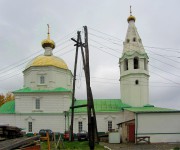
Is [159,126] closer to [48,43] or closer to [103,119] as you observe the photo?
[103,119]

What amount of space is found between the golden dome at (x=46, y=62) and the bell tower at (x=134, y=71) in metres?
8.58

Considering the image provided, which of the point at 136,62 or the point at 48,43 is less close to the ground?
the point at 48,43

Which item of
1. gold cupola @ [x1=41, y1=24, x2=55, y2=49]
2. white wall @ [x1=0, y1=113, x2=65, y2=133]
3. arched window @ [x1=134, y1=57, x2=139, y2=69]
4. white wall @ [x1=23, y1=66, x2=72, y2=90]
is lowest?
white wall @ [x1=0, y1=113, x2=65, y2=133]

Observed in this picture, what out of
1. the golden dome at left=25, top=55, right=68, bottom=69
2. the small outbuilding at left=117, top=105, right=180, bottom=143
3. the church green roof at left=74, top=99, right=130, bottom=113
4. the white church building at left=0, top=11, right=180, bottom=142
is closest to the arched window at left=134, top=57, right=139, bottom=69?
the white church building at left=0, top=11, right=180, bottom=142

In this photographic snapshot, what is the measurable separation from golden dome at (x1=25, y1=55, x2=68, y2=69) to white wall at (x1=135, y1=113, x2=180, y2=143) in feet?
54.0

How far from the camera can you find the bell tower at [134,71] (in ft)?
124

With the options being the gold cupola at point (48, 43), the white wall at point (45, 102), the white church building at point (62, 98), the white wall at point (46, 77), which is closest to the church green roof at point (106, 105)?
the white church building at point (62, 98)

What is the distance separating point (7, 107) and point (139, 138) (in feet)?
68.0

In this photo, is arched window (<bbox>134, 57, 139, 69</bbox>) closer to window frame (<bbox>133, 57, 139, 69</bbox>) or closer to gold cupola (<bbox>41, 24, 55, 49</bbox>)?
window frame (<bbox>133, 57, 139, 69</bbox>)

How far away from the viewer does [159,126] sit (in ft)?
89.8

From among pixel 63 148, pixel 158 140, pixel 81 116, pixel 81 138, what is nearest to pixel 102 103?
pixel 81 116

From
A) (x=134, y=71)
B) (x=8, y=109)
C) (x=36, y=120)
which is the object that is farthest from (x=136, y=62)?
(x=8, y=109)

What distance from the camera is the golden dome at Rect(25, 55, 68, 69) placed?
39.8 m

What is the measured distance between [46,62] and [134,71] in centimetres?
1220
